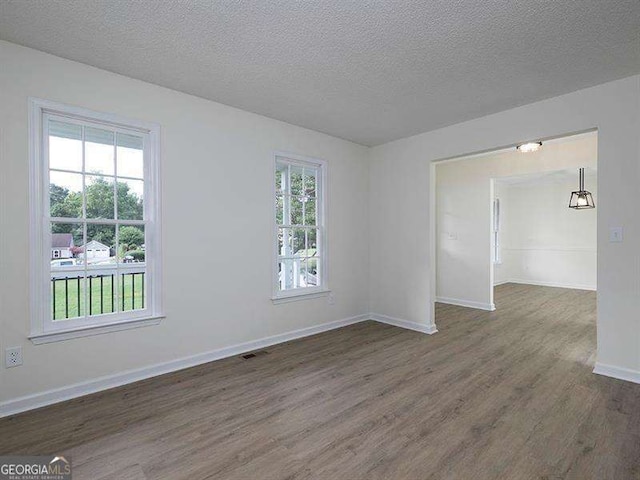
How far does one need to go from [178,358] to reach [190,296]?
2.01 ft

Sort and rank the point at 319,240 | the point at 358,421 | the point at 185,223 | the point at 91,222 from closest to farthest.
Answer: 1. the point at 358,421
2. the point at 91,222
3. the point at 185,223
4. the point at 319,240

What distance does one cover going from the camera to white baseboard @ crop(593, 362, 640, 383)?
286 centimetres

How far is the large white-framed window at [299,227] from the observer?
4.11m

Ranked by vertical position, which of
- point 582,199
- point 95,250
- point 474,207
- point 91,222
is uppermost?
point 582,199

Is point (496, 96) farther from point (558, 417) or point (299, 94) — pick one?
point (558, 417)

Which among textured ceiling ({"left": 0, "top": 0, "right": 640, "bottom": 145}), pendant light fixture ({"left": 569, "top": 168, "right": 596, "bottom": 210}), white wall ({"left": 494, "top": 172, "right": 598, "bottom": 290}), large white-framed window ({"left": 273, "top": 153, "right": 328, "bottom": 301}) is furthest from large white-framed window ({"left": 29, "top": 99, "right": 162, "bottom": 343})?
white wall ({"left": 494, "top": 172, "right": 598, "bottom": 290})

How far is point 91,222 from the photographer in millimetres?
2740

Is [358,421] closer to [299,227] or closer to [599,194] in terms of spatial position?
[299,227]

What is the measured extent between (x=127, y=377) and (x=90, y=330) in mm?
541

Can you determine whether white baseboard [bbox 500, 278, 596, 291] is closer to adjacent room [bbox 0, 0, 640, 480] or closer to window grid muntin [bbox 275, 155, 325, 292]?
adjacent room [bbox 0, 0, 640, 480]

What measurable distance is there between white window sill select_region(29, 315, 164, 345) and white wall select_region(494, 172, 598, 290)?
27.1ft

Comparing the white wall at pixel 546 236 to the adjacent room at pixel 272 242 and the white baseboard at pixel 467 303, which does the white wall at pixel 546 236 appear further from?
the adjacent room at pixel 272 242

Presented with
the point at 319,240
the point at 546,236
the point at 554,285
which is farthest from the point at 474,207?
the point at 554,285

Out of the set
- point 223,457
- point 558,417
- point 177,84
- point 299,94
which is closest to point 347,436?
point 223,457
